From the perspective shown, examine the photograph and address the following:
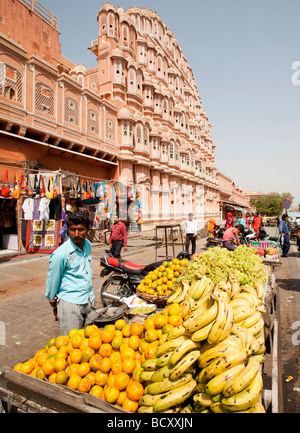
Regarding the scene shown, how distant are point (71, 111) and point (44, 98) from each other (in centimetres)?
210

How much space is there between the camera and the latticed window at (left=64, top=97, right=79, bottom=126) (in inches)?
577

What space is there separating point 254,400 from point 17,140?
13509 millimetres

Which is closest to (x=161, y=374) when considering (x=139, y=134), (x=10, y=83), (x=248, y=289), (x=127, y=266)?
(x=248, y=289)

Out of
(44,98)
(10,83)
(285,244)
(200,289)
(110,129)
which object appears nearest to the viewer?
(200,289)

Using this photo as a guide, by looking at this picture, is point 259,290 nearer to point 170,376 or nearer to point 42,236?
point 170,376

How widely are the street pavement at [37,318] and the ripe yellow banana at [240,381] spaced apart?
121 cm

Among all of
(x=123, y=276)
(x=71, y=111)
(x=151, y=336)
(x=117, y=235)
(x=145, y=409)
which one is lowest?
(x=123, y=276)

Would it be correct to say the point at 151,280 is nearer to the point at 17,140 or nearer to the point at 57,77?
the point at 17,140

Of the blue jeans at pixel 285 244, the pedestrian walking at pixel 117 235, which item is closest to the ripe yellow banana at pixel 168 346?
the pedestrian walking at pixel 117 235

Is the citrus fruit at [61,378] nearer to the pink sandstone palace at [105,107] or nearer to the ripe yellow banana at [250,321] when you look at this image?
the ripe yellow banana at [250,321]

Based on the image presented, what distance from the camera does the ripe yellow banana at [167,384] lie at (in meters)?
1.54

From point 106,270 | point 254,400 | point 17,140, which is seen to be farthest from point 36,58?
point 254,400

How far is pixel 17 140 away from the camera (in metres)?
11.8

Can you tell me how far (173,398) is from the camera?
1478 millimetres
